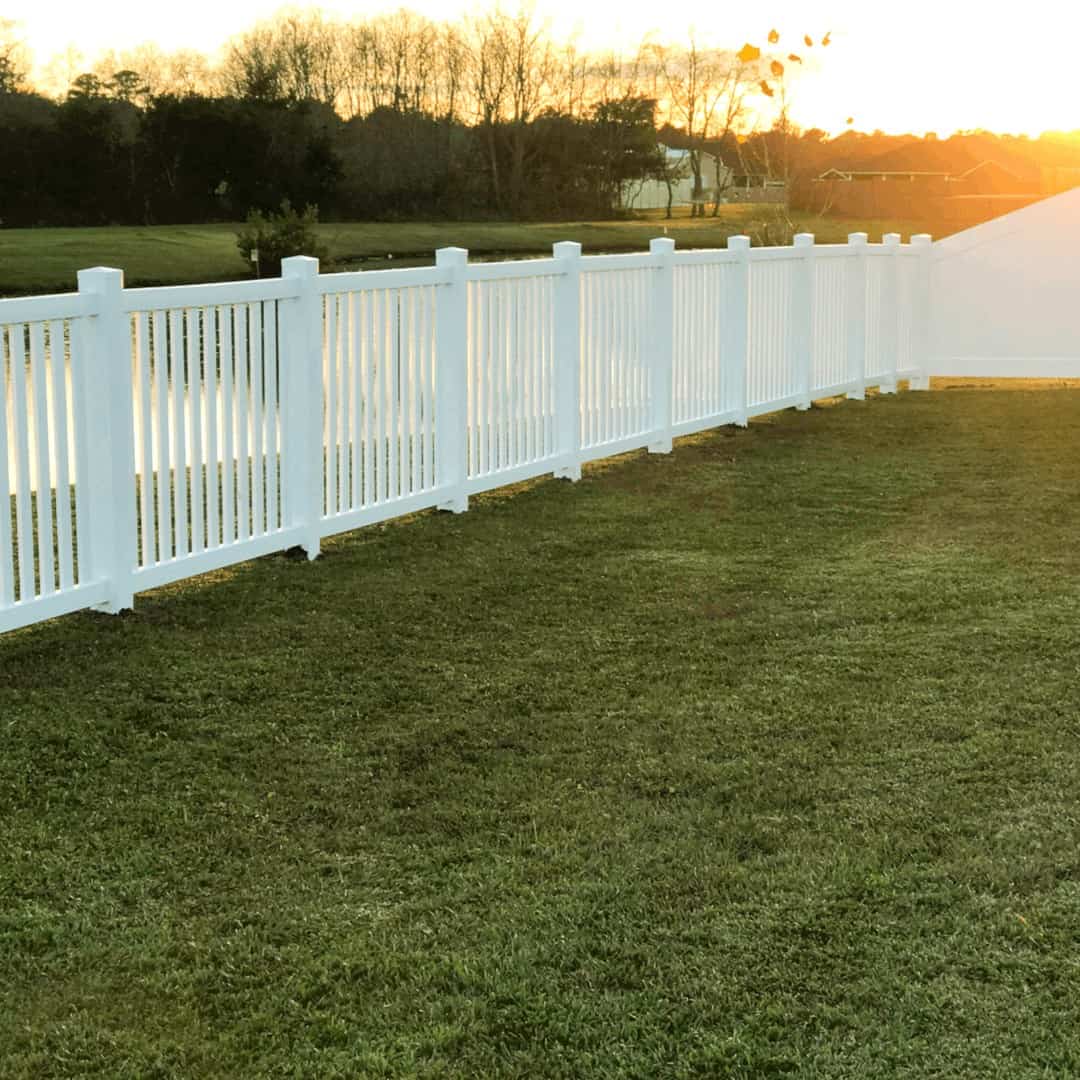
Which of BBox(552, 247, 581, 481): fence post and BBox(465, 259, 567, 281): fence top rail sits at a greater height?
BBox(465, 259, 567, 281): fence top rail

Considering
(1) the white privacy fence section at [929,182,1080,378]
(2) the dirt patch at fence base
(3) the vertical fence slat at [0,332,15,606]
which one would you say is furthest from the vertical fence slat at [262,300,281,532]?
(2) the dirt patch at fence base

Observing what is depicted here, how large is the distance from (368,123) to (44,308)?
48.9 meters

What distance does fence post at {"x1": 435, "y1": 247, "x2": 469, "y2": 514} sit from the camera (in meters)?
8.64

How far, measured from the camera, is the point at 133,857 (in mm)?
4289

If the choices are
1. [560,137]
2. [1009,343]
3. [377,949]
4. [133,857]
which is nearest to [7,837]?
[133,857]

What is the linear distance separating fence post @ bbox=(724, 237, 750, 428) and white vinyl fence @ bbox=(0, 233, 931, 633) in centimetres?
2

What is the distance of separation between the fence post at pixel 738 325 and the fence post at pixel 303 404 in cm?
496

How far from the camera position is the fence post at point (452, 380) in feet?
28.3

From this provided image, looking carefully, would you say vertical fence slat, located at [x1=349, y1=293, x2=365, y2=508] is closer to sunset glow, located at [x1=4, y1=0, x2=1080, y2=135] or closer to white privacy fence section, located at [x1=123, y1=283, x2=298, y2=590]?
white privacy fence section, located at [x1=123, y1=283, x2=298, y2=590]

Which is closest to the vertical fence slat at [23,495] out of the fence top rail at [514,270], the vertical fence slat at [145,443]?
the vertical fence slat at [145,443]

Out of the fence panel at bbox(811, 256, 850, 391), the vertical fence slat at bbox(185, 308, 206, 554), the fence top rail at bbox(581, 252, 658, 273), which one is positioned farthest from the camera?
the fence panel at bbox(811, 256, 850, 391)

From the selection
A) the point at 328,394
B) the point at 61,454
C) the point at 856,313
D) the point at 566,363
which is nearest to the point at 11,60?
the point at 856,313

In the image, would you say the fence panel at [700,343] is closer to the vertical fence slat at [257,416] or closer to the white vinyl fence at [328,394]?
the white vinyl fence at [328,394]

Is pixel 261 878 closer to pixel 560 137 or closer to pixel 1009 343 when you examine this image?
pixel 1009 343
